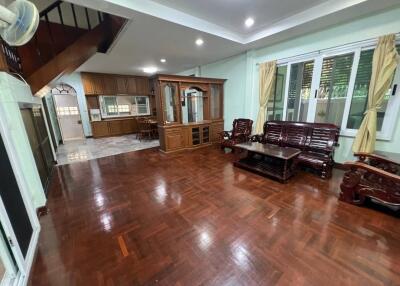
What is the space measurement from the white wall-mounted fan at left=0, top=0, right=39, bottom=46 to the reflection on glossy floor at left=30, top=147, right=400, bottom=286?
184 cm

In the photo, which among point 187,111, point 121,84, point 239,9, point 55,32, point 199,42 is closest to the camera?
point 239,9

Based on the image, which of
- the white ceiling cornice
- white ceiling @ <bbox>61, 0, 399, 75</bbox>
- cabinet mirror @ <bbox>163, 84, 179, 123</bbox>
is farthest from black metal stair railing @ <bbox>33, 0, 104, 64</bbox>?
cabinet mirror @ <bbox>163, 84, 179, 123</bbox>

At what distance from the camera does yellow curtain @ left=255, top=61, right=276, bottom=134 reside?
13.6ft

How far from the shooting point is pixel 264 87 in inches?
170

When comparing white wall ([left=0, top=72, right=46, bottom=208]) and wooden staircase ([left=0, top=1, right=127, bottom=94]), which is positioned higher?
wooden staircase ([left=0, top=1, right=127, bottom=94])

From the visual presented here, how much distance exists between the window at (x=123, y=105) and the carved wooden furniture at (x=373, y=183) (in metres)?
7.91

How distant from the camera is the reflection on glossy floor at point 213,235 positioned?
→ 1.38 m

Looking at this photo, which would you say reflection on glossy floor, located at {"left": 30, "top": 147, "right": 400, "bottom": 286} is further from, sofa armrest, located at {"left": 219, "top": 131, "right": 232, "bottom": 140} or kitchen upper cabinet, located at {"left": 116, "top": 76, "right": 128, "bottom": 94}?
kitchen upper cabinet, located at {"left": 116, "top": 76, "right": 128, "bottom": 94}

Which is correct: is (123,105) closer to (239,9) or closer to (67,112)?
(67,112)

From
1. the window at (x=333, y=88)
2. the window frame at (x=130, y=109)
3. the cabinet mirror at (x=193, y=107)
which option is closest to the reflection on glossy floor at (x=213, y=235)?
the window at (x=333, y=88)

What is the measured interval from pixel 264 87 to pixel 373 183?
2936 mm

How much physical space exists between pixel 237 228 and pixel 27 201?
223cm

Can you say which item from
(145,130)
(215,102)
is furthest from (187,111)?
(145,130)

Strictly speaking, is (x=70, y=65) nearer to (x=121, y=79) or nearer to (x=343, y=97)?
(x=121, y=79)
